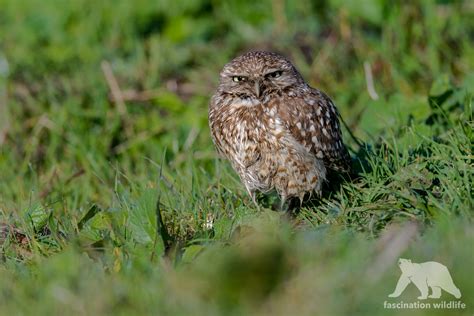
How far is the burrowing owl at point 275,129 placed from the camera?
4.64m

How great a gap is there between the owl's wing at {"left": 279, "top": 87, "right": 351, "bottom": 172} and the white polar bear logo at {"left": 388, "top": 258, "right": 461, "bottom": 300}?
1315 mm

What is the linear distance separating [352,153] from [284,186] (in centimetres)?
74

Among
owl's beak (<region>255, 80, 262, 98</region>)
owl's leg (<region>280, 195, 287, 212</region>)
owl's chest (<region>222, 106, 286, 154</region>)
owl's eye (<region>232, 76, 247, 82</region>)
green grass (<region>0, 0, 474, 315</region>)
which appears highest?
owl's eye (<region>232, 76, 247, 82</region>)

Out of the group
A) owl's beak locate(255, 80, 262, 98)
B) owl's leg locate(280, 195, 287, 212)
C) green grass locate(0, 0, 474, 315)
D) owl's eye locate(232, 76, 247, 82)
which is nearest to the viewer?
green grass locate(0, 0, 474, 315)

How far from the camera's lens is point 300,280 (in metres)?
3.23

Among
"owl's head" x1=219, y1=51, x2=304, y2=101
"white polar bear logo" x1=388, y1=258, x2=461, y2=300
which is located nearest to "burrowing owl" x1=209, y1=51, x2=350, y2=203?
"owl's head" x1=219, y1=51, x2=304, y2=101

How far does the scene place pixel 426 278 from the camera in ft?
11.2

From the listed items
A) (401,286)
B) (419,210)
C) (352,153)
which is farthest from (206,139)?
(401,286)

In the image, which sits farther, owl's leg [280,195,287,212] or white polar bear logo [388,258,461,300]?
owl's leg [280,195,287,212]

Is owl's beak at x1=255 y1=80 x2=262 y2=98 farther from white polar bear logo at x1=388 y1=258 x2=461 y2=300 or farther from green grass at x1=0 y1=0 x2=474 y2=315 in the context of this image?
white polar bear logo at x1=388 y1=258 x2=461 y2=300

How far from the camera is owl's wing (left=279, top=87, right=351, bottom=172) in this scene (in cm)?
468

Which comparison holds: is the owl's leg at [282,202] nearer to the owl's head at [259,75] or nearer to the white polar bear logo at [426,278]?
the owl's head at [259,75]

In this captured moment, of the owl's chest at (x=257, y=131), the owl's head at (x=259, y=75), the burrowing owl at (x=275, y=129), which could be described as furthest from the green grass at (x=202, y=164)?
the owl's head at (x=259, y=75)

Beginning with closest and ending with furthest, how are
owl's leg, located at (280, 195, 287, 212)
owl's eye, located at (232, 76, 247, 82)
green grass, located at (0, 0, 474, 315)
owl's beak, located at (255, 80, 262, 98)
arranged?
green grass, located at (0, 0, 474, 315) → owl's leg, located at (280, 195, 287, 212) → owl's beak, located at (255, 80, 262, 98) → owl's eye, located at (232, 76, 247, 82)
